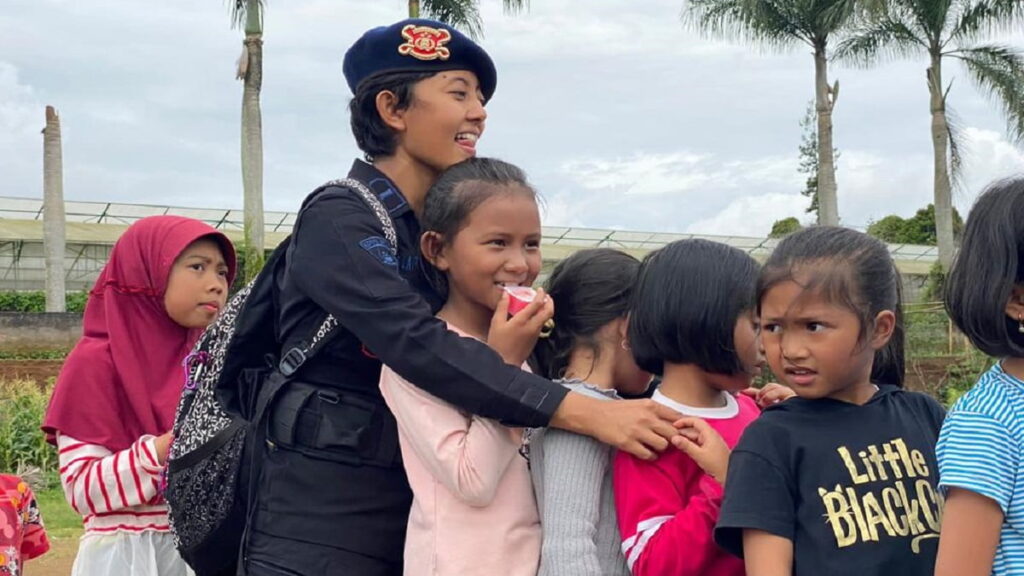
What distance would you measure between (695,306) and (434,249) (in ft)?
1.94

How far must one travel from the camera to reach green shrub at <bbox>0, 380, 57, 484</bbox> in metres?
11.0

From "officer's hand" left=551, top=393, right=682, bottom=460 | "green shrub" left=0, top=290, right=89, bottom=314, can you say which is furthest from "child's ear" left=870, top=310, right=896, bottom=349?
"green shrub" left=0, top=290, right=89, bottom=314

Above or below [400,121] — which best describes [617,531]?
below

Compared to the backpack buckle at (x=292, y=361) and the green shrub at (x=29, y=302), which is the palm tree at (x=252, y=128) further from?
the backpack buckle at (x=292, y=361)

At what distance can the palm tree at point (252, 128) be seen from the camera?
17.4 m

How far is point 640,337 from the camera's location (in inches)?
89.7

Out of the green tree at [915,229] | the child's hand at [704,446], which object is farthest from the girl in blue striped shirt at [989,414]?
the green tree at [915,229]

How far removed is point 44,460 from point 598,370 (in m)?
9.97

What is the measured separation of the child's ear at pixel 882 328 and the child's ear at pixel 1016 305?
0.25 m

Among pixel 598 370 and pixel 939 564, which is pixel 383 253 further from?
pixel 939 564

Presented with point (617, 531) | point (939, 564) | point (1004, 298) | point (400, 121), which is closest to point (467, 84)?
point (400, 121)

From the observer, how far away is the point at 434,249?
2467 millimetres

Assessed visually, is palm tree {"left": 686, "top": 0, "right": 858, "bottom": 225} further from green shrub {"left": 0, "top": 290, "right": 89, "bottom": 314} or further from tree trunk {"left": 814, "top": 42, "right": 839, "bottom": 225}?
green shrub {"left": 0, "top": 290, "right": 89, "bottom": 314}

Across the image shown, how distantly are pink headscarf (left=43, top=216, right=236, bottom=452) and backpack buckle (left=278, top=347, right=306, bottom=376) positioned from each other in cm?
129
